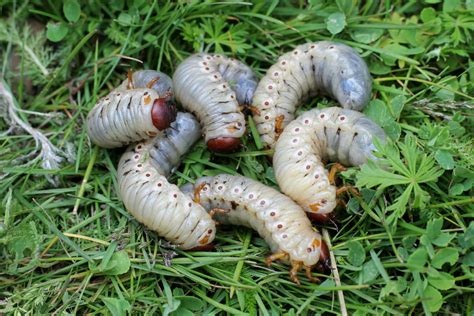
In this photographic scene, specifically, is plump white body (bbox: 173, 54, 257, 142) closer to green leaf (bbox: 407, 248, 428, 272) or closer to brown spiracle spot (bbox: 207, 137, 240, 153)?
brown spiracle spot (bbox: 207, 137, 240, 153)

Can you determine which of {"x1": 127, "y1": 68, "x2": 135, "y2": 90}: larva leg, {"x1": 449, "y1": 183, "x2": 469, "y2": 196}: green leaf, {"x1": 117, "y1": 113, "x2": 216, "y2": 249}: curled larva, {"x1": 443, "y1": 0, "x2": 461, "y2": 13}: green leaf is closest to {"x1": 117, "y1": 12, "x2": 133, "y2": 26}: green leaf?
{"x1": 127, "y1": 68, "x2": 135, "y2": 90}: larva leg

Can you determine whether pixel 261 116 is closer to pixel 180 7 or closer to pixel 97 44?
pixel 180 7

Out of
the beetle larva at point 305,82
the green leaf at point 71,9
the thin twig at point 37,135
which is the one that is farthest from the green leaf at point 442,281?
the green leaf at point 71,9

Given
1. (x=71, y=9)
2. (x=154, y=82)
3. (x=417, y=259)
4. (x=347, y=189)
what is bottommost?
(x=417, y=259)

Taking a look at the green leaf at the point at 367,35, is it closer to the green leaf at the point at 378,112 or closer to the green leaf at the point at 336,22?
the green leaf at the point at 336,22

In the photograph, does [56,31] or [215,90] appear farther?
[56,31]

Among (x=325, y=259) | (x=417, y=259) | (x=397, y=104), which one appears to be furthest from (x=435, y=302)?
(x=397, y=104)

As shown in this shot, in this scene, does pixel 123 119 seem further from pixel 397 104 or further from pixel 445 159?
pixel 445 159
